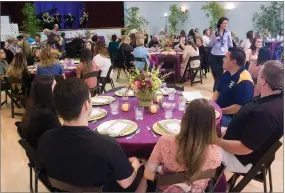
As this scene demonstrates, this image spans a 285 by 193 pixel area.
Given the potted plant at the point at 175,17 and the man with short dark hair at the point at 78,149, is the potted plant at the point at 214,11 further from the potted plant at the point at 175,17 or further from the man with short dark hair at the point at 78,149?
the man with short dark hair at the point at 78,149

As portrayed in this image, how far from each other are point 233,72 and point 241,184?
52.9 inches

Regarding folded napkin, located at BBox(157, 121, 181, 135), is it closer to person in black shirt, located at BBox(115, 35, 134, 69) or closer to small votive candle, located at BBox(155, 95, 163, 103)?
small votive candle, located at BBox(155, 95, 163, 103)

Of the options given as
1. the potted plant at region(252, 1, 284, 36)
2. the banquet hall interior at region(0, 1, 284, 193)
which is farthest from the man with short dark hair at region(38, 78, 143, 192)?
the potted plant at region(252, 1, 284, 36)

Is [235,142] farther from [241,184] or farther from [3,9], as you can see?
[3,9]

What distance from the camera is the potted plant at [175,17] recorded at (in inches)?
528

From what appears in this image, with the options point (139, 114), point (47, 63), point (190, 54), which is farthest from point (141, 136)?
point (190, 54)

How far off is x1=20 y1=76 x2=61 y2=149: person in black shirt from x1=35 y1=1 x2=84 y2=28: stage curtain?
13.9m

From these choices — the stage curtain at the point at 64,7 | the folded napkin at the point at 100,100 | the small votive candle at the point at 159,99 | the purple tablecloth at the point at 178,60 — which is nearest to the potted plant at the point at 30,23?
the stage curtain at the point at 64,7

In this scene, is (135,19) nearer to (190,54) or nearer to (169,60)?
(169,60)

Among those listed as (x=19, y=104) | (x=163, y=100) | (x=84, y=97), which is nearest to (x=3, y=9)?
(x=19, y=104)

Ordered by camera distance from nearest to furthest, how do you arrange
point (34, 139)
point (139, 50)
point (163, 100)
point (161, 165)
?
point (161, 165), point (34, 139), point (163, 100), point (139, 50)

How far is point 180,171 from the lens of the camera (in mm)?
1696

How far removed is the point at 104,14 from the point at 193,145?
14999mm

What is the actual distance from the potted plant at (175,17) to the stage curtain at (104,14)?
3.13 m
